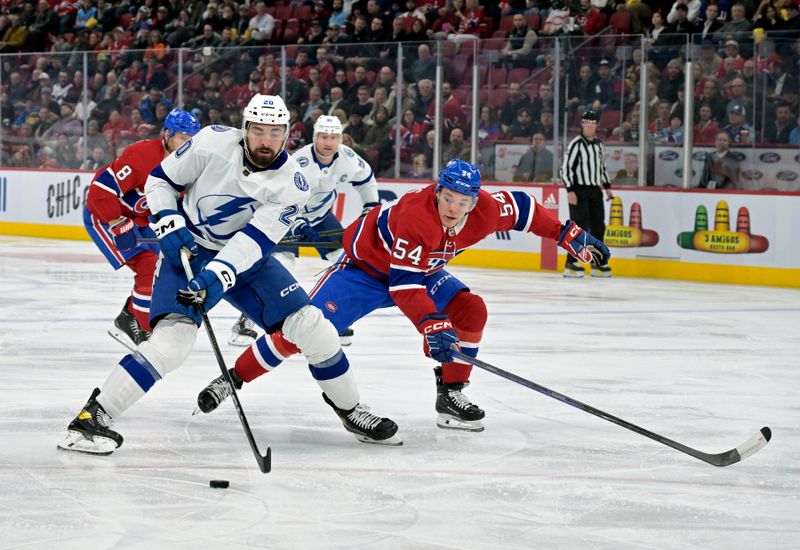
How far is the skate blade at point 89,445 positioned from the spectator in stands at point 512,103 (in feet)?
26.1

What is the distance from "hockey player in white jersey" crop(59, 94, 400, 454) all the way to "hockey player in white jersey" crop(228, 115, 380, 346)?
2.80 meters

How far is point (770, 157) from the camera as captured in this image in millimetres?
10453

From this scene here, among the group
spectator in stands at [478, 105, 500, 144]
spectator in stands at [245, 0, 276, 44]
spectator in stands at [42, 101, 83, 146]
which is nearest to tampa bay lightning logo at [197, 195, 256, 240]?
spectator in stands at [478, 105, 500, 144]

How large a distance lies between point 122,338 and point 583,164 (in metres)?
5.31

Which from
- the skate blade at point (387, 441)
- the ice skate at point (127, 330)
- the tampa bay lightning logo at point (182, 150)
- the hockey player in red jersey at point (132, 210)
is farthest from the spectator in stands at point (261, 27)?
the skate blade at point (387, 441)

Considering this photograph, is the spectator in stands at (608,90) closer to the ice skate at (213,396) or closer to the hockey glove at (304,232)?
the hockey glove at (304,232)

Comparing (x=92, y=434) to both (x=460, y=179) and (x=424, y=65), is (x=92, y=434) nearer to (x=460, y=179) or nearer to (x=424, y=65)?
(x=460, y=179)

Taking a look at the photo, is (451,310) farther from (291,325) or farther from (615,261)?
(615,261)

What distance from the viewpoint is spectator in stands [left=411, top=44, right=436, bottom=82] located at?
12.1 m

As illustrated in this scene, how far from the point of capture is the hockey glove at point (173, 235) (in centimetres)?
435

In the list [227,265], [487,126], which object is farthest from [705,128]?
[227,265]

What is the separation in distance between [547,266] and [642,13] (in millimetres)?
2457

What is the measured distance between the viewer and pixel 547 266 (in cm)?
1170

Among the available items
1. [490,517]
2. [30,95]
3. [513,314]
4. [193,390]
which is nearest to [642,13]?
[513,314]
